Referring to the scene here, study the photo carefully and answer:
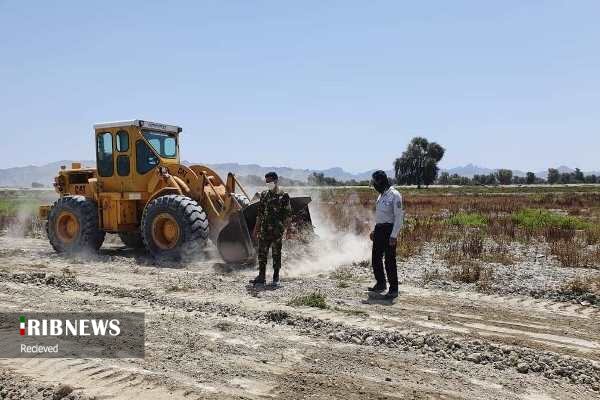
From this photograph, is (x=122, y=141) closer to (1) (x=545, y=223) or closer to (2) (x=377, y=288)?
(2) (x=377, y=288)

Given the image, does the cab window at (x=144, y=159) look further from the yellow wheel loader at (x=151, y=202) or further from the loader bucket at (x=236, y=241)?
the loader bucket at (x=236, y=241)

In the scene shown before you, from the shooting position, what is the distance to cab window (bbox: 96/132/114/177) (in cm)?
1183

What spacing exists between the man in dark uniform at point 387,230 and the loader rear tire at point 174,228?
3.71 m

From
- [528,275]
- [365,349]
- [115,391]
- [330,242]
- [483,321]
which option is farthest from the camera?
[330,242]

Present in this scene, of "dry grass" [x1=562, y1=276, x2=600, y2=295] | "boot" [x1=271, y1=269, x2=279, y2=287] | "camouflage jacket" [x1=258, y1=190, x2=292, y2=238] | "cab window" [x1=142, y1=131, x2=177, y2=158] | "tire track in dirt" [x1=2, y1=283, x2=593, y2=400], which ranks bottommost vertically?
"tire track in dirt" [x1=2, y1=283, x2=593, y2=400]

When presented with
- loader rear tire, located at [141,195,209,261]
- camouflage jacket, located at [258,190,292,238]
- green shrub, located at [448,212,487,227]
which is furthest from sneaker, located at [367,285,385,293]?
green shrub, located at [448,212,487,227]

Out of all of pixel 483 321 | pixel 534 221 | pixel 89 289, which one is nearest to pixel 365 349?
pixel 483 321

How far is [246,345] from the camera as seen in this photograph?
5445mm

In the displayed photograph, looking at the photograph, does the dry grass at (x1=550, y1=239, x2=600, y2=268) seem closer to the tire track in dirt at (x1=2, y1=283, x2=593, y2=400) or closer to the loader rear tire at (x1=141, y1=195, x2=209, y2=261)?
the tire track in dirt at (x1=2, y1=283, x2=593, y2=400)

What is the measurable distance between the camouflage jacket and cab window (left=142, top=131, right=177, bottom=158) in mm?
3942

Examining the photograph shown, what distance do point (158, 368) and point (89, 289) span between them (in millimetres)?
3707

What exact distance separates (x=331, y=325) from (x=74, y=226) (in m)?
8.08

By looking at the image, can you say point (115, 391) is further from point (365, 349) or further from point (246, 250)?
point (246, 250)

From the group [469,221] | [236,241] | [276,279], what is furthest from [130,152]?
[469,221]
